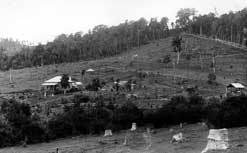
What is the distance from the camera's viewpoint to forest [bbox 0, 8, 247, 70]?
124500 millimetres

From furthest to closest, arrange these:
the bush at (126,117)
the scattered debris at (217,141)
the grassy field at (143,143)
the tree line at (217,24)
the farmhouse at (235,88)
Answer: the tree line at (217,24) < the farmhouse at (235,88) < the bush at (126,117) < the grassy field at (143,143) < the scattered debris at (217,141)

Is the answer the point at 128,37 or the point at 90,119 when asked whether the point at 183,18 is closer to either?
the point at 128,37

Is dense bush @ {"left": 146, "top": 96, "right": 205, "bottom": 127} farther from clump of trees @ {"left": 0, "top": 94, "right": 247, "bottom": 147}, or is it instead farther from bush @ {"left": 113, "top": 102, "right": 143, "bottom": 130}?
bush @ {"left": 113, "top": 102, "right": 143, "bottom": 130}

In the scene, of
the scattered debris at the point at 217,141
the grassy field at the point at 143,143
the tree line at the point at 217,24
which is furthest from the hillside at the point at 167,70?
the scattered debris at the point at 217,141

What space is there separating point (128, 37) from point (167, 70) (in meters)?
51.7

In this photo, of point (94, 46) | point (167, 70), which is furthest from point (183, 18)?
point (167, 70)

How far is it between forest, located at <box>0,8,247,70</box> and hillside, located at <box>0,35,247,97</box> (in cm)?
1097

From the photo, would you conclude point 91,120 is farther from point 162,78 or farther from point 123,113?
point 162,78

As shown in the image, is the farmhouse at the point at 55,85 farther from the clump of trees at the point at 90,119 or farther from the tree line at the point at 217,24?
the tree line at the point at 217,24

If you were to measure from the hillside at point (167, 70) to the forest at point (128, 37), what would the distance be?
432 inches

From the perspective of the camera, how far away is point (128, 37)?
138m

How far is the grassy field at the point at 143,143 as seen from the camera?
1159 inches

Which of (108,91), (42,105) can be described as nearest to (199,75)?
(108,91)

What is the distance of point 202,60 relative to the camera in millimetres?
98625
